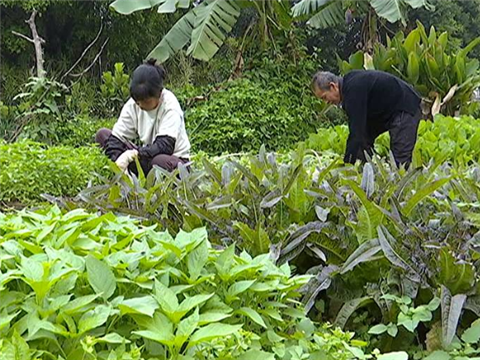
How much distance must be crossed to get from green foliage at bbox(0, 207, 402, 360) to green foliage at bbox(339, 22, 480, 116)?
7010 mm

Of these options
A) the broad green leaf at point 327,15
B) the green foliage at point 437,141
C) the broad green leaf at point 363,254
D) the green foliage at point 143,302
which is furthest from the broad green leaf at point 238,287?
the broad green leaf at point 327,15

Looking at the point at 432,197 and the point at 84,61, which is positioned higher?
the point at 84,61

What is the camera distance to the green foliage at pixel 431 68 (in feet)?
25.8

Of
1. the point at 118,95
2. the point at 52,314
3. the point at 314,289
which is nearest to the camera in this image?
the point at 52,314

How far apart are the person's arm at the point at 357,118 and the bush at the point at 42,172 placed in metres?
1.91

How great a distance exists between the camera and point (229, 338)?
1.04 m

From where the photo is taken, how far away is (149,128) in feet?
15.0

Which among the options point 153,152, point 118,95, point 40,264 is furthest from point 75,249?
point 118,95

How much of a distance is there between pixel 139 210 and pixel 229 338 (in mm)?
1160

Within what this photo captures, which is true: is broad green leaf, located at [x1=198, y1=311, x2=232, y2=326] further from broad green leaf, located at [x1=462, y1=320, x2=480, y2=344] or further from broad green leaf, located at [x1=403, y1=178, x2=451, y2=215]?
broad green leaf, located at [x1=403, y1=178, x2=451, y2=215]

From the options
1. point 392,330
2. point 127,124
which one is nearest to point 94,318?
point 392,330

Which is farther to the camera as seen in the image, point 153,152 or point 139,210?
point 153,152

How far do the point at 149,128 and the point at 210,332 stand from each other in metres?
3.69

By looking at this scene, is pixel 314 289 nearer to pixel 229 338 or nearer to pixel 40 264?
pixel 229 338
